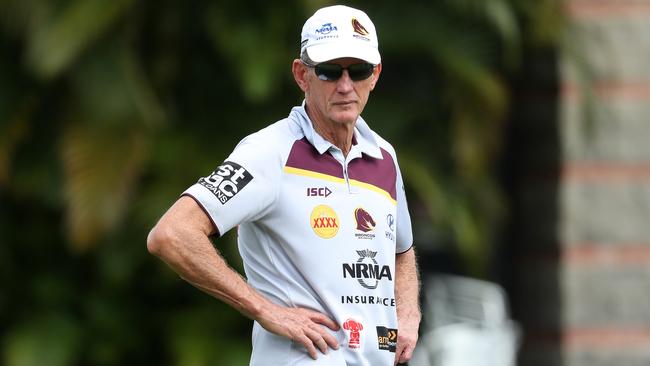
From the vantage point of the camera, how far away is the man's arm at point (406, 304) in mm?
5555

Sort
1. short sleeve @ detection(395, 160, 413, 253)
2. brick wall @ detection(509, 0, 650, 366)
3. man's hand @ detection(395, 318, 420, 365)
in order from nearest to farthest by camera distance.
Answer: man's hand @ detection(395, 318, 420, 365) < short sleeve @ detection(395, 160, 413, 253) < brick wall @ detection(509, 0, 650, 366)

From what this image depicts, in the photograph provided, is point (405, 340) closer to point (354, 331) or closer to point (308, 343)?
point (354, 331)

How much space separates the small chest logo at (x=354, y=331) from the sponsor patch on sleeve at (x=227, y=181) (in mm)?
576

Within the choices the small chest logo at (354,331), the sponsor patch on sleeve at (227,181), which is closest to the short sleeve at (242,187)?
the sponsor patch on sleeve at (227,181)

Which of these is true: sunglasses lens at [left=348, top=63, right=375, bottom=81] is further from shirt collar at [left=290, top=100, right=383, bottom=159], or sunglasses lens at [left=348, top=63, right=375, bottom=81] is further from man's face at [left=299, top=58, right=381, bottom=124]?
shirt collar at [left=290, top=100, right=383, bottom=159]

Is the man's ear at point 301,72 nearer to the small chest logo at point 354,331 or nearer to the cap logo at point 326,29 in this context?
the cap logo at point 326,29

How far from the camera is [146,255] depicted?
1221 cm

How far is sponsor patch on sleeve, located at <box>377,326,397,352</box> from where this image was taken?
5.34 meters

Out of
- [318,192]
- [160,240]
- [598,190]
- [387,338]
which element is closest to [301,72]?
[318,192]

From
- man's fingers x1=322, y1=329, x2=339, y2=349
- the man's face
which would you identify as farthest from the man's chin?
man's fingers x1=322, y1=329, x2=339, y2=349

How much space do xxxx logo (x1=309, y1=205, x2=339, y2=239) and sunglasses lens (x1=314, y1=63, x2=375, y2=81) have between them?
42 centimetres

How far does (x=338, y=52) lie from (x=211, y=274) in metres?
0.82

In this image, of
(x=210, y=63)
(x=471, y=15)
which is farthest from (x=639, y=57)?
(x=210, y=63)

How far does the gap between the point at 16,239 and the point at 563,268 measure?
14.1 feet
